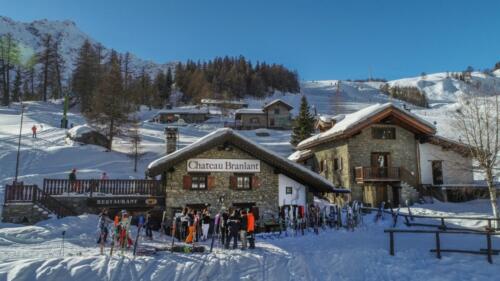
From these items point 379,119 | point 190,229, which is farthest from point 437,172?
point 190,229

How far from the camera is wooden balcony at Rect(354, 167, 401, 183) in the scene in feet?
86.9

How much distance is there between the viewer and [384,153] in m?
28.1

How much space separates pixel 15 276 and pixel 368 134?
933 inches

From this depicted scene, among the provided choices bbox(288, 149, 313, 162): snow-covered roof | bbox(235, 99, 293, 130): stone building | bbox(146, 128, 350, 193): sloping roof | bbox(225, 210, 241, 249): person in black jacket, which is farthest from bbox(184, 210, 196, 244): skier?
bbox(235, 99, 293, 130): stone building

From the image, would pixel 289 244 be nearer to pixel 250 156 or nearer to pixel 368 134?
pixel 250 156

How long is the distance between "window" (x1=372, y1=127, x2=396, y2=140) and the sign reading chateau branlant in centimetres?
1162

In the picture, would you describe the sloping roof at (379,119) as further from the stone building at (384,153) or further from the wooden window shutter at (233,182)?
the wooden window shutter at (233,182)

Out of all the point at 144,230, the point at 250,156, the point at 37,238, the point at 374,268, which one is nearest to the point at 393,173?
the point at 250,156

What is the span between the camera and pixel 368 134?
28062 millimetres

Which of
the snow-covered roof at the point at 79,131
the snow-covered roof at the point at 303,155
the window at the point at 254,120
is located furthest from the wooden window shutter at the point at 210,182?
the window at the point at 254,120

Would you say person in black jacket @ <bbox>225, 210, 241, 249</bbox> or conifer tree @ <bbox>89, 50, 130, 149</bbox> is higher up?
conifer tree @ <bbox>89, 50, 130, 149</bbox>

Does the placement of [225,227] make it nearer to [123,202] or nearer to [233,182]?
[233,182]

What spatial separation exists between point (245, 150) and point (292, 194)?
3679 millimetres

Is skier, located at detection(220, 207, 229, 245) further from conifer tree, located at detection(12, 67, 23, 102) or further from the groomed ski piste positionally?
conifer tree, located at detection(12, 67, 23, 102)
